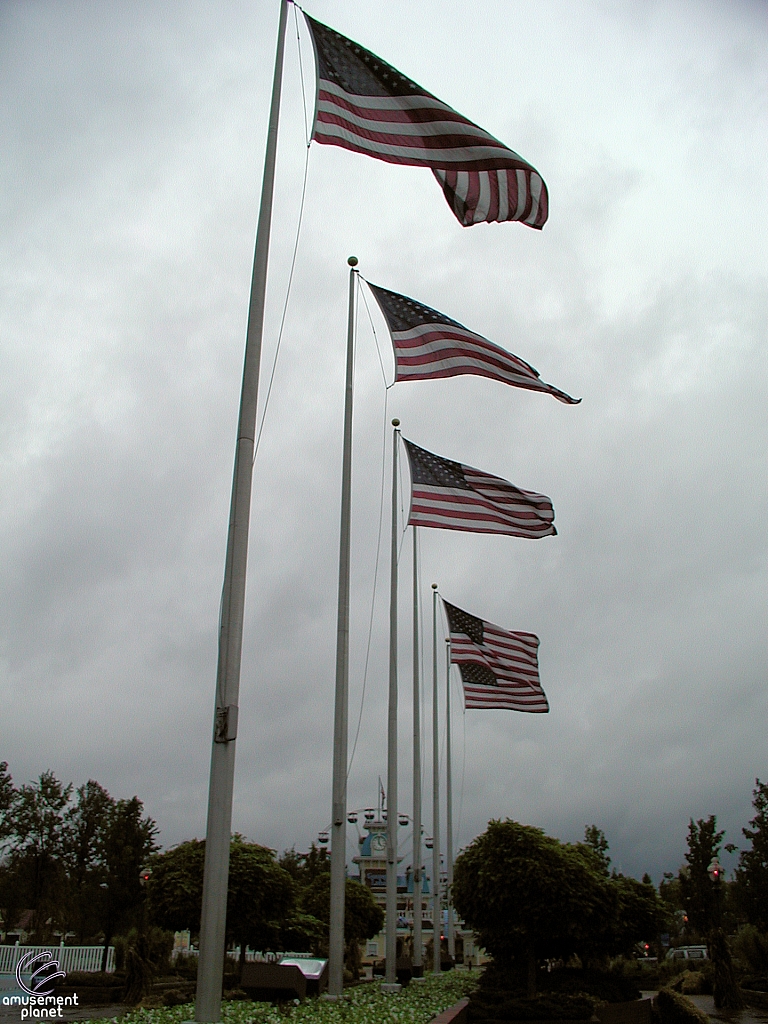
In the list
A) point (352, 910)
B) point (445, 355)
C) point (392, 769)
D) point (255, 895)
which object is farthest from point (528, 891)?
point (352, 910)

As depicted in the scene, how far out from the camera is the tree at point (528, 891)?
26.0 m

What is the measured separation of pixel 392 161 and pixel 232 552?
5319 mm

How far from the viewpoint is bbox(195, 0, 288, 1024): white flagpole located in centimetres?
864

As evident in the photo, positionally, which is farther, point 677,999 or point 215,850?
point 677,999

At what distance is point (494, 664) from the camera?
2595cm

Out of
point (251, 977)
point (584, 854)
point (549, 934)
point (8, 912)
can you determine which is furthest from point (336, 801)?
point (8, 912)

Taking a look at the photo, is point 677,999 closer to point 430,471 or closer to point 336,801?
point 336,801

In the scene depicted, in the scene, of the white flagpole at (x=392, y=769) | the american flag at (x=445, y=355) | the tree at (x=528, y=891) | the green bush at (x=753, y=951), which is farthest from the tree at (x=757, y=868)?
the american flag at (x=445, y=355)

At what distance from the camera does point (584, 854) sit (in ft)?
96.3

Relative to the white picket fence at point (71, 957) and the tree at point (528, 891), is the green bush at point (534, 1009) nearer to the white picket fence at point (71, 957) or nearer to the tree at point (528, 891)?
the tree at point (528, 891)

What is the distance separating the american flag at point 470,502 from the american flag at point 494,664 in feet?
20.5

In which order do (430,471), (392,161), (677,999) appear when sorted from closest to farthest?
1. (392,161)
2. (677,999)
3. (430,471)

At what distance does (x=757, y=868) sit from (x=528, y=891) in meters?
17.9

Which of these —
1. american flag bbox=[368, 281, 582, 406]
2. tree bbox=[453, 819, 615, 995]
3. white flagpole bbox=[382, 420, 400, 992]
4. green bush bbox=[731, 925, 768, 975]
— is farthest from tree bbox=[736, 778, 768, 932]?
american flag bbox=[368, 281, 582, 406]
